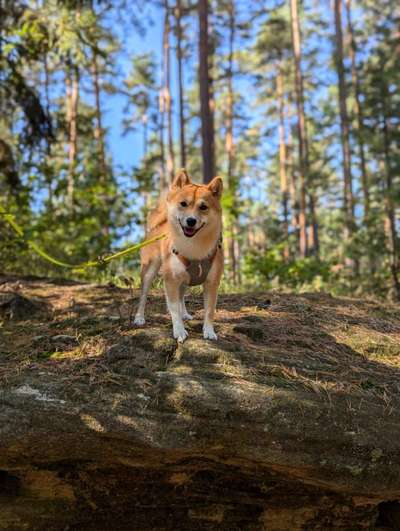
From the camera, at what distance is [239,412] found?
347 centimetres

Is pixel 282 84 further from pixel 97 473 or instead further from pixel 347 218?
pixel 97 473

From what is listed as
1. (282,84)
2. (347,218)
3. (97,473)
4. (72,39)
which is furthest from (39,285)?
(282,84)

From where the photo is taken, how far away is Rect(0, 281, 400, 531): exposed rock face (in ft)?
11.3

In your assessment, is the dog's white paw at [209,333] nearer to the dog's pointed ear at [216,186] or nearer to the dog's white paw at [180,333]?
the dog's white paw at [180,333]

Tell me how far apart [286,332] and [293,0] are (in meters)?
23.6

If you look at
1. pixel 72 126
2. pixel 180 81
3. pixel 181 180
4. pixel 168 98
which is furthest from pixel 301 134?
pixel 181 180

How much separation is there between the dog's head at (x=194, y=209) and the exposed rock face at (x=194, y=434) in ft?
3.30

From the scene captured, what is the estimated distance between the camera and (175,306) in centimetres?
418

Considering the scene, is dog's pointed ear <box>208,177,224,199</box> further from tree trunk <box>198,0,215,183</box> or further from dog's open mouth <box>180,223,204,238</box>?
tree trunk <box>198,0,215,183</box>

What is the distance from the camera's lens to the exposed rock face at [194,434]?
3459 mm

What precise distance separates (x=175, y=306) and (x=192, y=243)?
59 cm

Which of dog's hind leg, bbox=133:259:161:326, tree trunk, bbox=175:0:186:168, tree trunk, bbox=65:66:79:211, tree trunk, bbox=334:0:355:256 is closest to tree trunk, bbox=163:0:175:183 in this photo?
tree trunk, bbox=175:0:186:168

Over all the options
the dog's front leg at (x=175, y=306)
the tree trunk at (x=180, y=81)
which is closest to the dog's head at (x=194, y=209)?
the dog's front leg at (x=175, y=306)

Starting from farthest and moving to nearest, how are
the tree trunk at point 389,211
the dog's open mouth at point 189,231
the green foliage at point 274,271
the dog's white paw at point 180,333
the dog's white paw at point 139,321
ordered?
1. the tree trunk at point 389,211
2. the green foliage at point 274,271
3. the dog's white paw at point 139,321
4. the dog's white paw at point 180,333
5. the dog's open mouth at point 189,231
